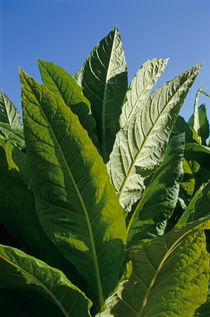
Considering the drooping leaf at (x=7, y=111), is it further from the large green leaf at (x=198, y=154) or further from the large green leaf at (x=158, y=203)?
the large green leaf at (x=158, y=203)

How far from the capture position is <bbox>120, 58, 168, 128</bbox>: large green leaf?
1.30 m

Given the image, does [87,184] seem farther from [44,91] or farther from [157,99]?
[157,99]

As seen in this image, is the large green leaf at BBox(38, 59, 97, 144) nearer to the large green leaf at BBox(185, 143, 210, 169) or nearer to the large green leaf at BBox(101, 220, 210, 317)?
the large green leaf at BBox(101, 220, 210, 317)

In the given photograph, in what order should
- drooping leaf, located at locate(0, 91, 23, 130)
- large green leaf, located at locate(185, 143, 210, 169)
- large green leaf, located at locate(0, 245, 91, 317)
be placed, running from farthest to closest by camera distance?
drooping leaf, located at locate(0, 91, 23, 130)
large green leaf, located at locate(185, 143, 210, 169)
large green leaf, located at locate(0, 245, 91, 317)

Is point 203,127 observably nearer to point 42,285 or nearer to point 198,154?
point 198,154

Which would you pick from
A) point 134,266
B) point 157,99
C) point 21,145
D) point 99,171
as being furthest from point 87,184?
point 21,145

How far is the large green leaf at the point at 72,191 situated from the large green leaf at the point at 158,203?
0.09 meters

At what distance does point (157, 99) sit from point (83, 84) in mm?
344

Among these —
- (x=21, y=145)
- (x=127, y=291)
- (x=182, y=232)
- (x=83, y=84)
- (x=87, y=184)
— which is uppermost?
(x=83, y=84)

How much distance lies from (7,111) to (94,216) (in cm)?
102

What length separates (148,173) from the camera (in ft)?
3.78

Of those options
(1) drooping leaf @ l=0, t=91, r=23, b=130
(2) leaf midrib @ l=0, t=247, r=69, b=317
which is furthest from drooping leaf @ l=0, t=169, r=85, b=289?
(1) drooping leaf @ l=0, t=91, r=23, b=130

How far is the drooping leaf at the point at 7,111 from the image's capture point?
1.86 m

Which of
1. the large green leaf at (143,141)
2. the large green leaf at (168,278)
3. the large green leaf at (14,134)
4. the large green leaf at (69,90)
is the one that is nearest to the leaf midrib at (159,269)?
the large green leaf at (168,278)
